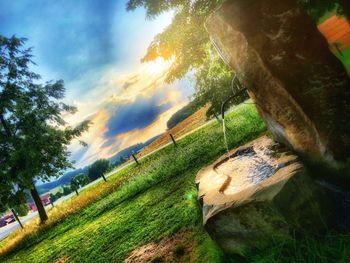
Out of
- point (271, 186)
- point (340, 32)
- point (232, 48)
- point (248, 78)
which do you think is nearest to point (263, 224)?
point (271, 186)

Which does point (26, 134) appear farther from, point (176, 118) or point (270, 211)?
point (176, 118)

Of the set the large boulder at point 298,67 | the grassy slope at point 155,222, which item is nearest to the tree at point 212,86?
the grassy slope at point 155,222

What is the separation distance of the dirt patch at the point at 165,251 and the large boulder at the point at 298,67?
2683mm

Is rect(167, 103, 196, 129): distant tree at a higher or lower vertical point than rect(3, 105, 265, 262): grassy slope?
higher

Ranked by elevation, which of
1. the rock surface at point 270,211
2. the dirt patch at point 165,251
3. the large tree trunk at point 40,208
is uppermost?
the large tree trunk at point 40,208

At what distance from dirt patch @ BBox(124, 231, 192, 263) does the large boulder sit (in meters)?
2.68

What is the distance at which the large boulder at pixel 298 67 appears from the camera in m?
3.58

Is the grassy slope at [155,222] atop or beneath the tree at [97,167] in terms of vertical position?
beneath

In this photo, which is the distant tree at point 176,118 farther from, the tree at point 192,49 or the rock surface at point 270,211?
the rock surface at point 270,211

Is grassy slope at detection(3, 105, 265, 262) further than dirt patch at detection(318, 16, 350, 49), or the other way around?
dirt patch at detection(318, 16, 350, 49)

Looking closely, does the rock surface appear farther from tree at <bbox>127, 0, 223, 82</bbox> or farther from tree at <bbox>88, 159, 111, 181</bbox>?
tree at <bbox>88, 159, 111, 181</bbox>

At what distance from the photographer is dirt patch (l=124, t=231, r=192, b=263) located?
5.25 meters

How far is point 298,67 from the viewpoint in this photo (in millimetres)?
3607

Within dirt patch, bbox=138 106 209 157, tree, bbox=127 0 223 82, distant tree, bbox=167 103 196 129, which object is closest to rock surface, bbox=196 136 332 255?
tree, bbox=127 0 223 82
